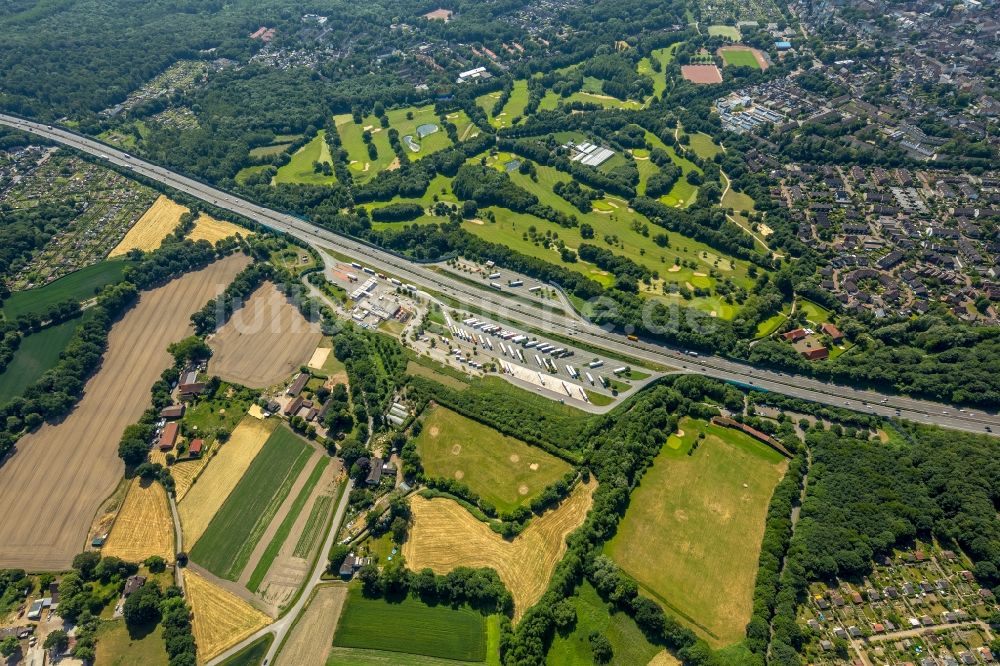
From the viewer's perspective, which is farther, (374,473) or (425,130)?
(425,130)

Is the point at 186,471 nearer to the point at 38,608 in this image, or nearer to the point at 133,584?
the point at 133,584

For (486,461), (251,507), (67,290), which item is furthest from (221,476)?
(67,290)

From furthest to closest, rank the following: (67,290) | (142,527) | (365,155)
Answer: (365,155) < (67,290) < (142,527)

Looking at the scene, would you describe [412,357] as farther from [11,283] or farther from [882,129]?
[882,129]

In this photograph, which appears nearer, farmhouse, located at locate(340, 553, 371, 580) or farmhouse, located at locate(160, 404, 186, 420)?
farmhouse, located at locate(340, 553, 371, 580)

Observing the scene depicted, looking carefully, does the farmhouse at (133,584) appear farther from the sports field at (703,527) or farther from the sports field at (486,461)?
the sports field at (703,527)

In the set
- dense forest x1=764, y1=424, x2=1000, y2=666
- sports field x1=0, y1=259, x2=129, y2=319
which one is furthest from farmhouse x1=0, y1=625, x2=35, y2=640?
dense forest x1=764, y1=424, x2=1000, y2=666

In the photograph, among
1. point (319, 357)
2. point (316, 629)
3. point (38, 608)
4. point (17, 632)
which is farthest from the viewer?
point (319, 357)

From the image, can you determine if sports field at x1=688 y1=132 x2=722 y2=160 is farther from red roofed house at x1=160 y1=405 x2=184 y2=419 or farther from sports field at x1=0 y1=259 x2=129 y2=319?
sports field at x1=0 y1=259 x2=129 y2=319
